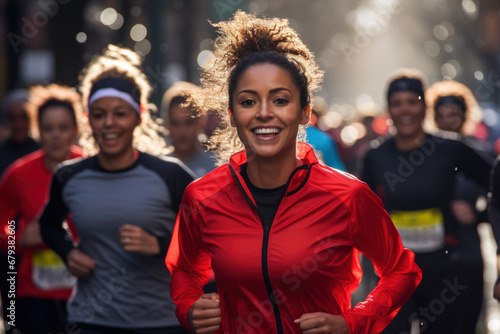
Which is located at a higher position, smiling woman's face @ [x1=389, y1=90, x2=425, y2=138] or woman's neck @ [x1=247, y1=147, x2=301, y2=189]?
smiling woman's face @ [x1=389, y1=90, x2=425, y2=138]

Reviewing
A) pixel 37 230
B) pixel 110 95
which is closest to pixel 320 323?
pixel 110 95

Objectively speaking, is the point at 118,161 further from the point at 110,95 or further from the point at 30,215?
the point at 30,215

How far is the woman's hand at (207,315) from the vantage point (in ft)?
11.2

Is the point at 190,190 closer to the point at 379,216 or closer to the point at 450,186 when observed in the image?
the point at 379,216

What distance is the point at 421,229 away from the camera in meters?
5.98

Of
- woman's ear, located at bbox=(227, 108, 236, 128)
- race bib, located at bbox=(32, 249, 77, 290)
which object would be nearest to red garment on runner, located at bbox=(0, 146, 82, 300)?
race bib, located at bbox=(32, 249, 77, 290)

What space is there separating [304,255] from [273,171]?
0.43 meters

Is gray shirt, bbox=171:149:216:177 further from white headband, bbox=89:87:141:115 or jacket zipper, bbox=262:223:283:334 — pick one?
jacket zipper, bbox=262:223:283:334

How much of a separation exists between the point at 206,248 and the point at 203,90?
81cm

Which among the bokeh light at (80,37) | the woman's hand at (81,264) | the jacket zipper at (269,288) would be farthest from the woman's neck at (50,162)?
the bokeh light at (80,37)

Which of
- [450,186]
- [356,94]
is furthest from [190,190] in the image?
[356,94]

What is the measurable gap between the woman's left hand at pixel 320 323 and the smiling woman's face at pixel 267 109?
698mm

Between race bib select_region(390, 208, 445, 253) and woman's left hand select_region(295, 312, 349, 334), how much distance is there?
9.11 feet

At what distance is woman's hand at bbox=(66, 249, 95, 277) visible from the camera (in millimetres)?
4672
